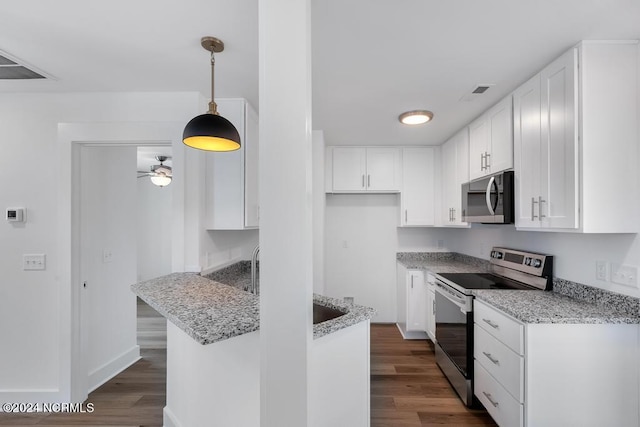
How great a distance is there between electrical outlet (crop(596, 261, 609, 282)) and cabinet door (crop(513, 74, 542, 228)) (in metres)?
0.40

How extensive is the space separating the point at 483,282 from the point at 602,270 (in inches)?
32.1

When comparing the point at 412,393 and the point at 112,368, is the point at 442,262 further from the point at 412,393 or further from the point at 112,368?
the point at 112,368

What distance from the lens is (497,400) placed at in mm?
1906

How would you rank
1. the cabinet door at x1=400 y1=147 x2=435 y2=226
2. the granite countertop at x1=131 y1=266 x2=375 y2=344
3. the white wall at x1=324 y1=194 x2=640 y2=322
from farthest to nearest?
the white wall at x1=324 y1=194 x2=640 y2=322
the cabinet door at x1=400 y1=147 x2=435 y2=226
the granite countertop at x1=131 y1=266 x2=375 y2=344

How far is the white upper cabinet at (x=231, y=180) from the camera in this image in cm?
244

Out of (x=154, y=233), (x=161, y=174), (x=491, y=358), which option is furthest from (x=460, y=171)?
(x=154, y=233)

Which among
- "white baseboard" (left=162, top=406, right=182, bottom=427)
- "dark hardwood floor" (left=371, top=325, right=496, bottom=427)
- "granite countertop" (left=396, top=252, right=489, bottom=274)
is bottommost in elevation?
"dark hardwood floor" (left=371, top=325, right=496, bottom=427)

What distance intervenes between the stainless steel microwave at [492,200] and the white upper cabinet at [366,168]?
1084mm

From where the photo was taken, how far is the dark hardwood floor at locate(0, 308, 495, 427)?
6.81 ft

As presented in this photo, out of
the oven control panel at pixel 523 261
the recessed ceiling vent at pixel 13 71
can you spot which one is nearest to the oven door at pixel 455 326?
the oven control panel at pixel 523 261

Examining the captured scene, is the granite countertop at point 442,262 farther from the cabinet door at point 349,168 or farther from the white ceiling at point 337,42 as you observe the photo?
the white ceiling at point 337,42

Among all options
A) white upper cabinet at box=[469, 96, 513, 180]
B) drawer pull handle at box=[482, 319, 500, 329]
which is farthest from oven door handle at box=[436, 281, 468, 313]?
white upper cabinet at box=[469, 96, 513, 180]

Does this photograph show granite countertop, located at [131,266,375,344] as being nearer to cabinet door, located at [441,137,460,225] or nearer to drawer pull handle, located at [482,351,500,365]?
drawer pull handle, located at [482,351,500,365]

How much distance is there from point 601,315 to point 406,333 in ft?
7.09
